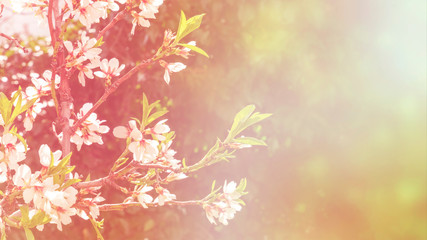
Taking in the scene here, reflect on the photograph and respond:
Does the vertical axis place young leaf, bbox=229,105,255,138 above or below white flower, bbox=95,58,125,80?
below

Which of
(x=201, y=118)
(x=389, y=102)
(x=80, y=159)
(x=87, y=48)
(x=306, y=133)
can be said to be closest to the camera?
(x=87, y=48)

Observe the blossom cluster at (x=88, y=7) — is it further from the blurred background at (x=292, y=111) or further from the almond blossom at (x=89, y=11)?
the blurred background at (x=292, y=111)

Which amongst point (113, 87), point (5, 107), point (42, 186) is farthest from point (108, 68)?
point (42, 186)

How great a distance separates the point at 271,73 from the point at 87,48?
2.08m

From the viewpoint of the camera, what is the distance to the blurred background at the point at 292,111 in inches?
129

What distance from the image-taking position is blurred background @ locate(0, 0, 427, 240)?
10.7 feet

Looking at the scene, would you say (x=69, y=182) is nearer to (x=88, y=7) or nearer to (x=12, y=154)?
(x=12, y=154)

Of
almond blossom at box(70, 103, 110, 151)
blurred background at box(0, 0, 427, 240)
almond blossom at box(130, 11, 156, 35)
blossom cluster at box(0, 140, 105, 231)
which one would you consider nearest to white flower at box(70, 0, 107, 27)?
almond blossom at box(130, 11, 156, 35)

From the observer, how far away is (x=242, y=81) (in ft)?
11.2

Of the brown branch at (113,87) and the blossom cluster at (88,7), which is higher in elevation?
the blossom cluster at (88,7)

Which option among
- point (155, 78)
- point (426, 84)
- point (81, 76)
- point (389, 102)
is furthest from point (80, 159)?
point (426, 84)

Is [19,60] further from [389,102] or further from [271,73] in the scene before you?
[389,102]

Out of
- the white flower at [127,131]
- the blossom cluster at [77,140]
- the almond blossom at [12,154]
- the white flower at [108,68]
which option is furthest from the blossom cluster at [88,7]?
the almond blossom at [12,154]

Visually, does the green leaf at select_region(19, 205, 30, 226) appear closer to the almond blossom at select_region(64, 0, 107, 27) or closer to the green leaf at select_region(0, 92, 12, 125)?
the green leaf at select_region(0, 92, 12, 125)
